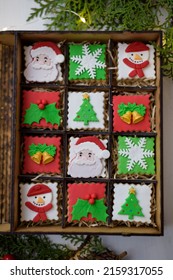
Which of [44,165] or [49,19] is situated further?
[49,19]

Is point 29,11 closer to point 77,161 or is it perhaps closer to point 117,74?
point 117,74

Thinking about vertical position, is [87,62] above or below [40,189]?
above

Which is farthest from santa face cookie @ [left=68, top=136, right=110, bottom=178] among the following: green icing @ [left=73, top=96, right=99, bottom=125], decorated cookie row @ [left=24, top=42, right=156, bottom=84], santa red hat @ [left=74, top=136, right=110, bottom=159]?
decorated cookie row @ [left=24, top=42, right=156, bottom=84]

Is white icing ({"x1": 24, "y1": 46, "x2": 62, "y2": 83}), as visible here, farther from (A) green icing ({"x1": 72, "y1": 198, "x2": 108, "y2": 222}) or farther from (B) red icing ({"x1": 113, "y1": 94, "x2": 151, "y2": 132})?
(A) green icing ({"x1": 72, "y1": 198, "x2": 108, "y2": 222})

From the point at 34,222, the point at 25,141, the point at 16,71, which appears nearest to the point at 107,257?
the point at 34,222

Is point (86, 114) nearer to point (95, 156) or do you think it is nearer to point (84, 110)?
point (84, 110)

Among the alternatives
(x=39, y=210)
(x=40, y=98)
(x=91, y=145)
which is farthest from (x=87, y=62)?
(x=39, y=210)

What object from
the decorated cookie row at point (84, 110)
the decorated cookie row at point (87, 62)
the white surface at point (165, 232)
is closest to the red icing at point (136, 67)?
the decorated cookie row at point (87, 62)
